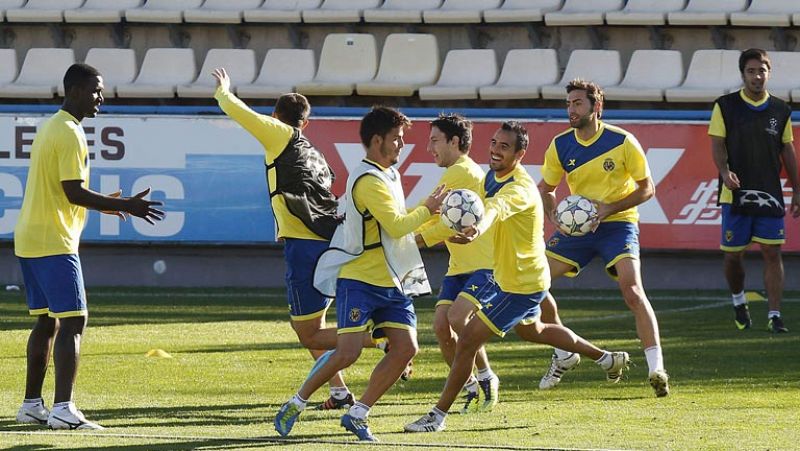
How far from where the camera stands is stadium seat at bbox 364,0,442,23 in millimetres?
20750

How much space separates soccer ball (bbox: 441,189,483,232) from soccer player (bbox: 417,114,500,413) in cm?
116

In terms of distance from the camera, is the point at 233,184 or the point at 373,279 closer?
the point at 373,279

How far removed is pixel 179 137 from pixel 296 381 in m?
7.41

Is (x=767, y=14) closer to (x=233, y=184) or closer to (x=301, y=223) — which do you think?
(x=233, y=184)

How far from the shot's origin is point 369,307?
327 inches

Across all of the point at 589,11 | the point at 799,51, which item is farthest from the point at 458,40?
the point at 799,51

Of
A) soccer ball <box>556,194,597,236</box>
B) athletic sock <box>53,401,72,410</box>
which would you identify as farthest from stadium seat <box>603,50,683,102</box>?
athletic sock <box>53,401,72,410</box>

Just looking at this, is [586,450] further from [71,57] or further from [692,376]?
[71,57]

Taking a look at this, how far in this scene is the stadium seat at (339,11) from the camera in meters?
21.0

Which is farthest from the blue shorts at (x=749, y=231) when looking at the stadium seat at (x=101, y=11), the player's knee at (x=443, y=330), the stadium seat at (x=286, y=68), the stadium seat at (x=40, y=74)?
the stadium seat at (x=101, y=11)

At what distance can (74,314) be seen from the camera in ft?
28.7

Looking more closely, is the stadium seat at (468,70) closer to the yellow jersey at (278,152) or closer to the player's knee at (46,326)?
the yellow jersey at (278,152)

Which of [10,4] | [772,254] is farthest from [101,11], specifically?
[772,254]

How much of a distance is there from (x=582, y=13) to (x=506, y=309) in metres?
12.1
